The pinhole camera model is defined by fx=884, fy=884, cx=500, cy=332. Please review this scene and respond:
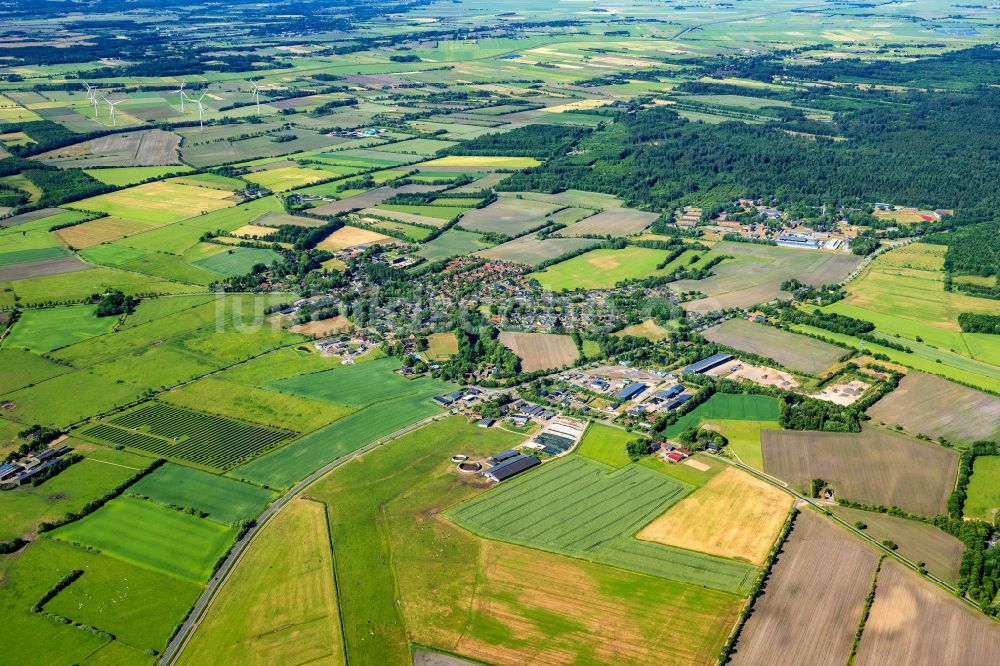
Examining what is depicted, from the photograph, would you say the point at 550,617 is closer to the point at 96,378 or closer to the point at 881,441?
the point at 881,441

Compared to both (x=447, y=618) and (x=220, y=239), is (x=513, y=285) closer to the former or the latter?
(x=220, y=239)

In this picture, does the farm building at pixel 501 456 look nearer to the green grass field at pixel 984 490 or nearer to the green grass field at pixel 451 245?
the green grass field at pixel 984 490

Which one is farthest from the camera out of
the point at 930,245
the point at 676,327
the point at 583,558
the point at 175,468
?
the point at 930,245

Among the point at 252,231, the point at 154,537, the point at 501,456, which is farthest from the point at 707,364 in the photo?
the point at 252,231

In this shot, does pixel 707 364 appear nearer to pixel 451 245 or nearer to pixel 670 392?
pixel 670 392

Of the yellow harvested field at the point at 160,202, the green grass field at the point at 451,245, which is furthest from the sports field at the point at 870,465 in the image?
the yellow harvested field at the point at 160,202

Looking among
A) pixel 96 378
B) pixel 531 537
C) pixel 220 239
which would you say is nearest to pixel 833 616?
pixel 531 537

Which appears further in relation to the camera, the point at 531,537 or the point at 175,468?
the point at 175,468

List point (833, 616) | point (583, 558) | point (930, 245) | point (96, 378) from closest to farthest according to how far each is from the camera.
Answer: point (833, 616) < point (583, 558) < point (96, 378) < point (930, 245)
